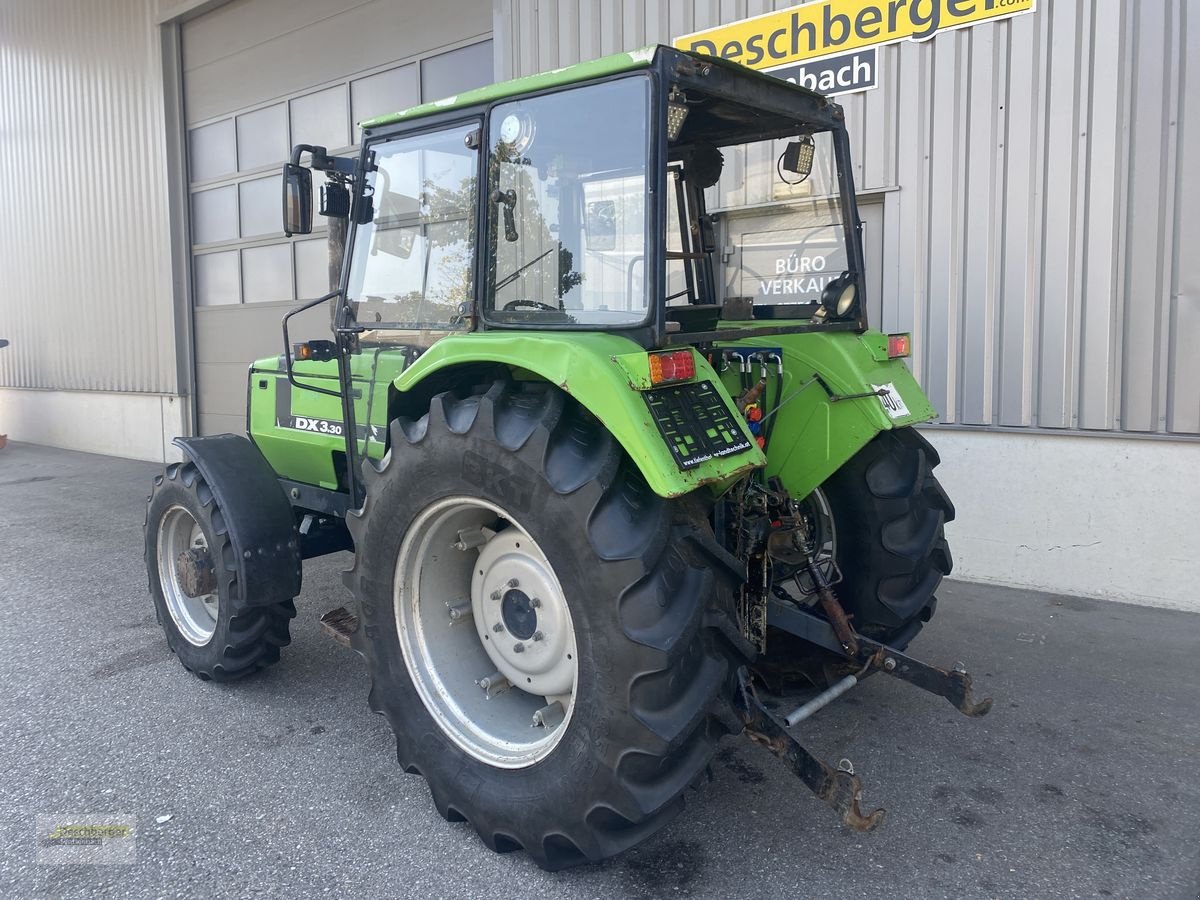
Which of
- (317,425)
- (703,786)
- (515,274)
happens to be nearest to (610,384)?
(515,274)

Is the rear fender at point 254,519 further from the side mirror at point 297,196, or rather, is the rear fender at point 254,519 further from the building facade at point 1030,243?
the building facade at point 1030,243

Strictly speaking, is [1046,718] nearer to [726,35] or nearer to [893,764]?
[893,764]

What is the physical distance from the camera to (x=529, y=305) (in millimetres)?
3057

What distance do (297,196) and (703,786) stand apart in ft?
8.60

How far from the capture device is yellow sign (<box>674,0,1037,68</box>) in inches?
218

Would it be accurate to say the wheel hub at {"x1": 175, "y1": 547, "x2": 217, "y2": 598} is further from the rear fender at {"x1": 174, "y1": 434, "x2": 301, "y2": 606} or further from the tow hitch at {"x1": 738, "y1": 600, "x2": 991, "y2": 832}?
the tow hitch at {"x1": 738, "y1": 600, "x2": 991, "y2": 832}

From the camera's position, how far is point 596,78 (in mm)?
2828

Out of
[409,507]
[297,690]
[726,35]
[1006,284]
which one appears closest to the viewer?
[409,507]

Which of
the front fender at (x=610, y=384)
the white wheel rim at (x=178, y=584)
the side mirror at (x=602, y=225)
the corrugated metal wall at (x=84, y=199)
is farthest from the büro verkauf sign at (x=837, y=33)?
the corrugated metal wall at (x=84, y=199)

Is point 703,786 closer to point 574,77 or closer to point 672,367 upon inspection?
point 672,367

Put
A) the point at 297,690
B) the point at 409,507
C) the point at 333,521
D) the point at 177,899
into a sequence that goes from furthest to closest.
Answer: the point at 333,521 → the point at 297,690 → the point at 409,507 → the point at 177,899

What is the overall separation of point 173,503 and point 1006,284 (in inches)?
184

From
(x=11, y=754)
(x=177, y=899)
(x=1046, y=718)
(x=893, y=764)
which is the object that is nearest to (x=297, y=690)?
(x=11, y=754)
